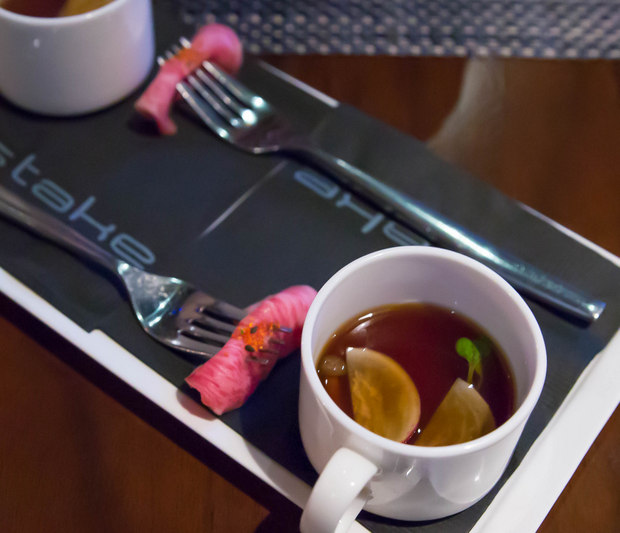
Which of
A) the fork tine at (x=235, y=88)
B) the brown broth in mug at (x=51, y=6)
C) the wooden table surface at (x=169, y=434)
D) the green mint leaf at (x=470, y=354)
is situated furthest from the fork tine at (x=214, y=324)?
the brown broth in mug at (x=51, y=6)

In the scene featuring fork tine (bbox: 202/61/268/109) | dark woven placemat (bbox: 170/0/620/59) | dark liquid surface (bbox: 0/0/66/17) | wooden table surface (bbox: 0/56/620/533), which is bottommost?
wooden table surface (bbox: 0/56/620/533)

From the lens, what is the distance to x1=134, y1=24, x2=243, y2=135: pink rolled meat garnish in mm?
956

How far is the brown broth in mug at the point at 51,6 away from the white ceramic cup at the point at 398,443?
55cm

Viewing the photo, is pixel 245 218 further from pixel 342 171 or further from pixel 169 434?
pixel 169 434

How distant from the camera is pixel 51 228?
84 centimetres

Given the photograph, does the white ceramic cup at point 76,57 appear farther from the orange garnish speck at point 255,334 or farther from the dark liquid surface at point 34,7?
the orange garnish speck at point 255,334

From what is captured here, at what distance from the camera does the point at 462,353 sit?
68 centimetres

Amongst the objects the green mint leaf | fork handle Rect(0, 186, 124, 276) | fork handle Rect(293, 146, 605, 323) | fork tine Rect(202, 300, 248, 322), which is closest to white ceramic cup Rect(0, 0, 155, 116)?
fork handle Rect(0, 186, 124, 276)

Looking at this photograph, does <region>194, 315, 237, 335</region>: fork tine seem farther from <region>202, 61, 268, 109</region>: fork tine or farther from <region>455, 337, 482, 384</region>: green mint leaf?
<region>202, 61, 268, 109</region>: fork tine

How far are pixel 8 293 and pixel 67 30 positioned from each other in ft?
1.08

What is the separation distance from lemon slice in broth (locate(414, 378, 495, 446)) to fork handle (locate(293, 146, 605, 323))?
0.65ft

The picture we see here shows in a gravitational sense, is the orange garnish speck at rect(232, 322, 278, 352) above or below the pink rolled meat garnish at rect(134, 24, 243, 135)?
below

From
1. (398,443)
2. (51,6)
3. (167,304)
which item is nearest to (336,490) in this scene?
(398,443)

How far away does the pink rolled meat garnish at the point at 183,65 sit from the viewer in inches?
37.6
